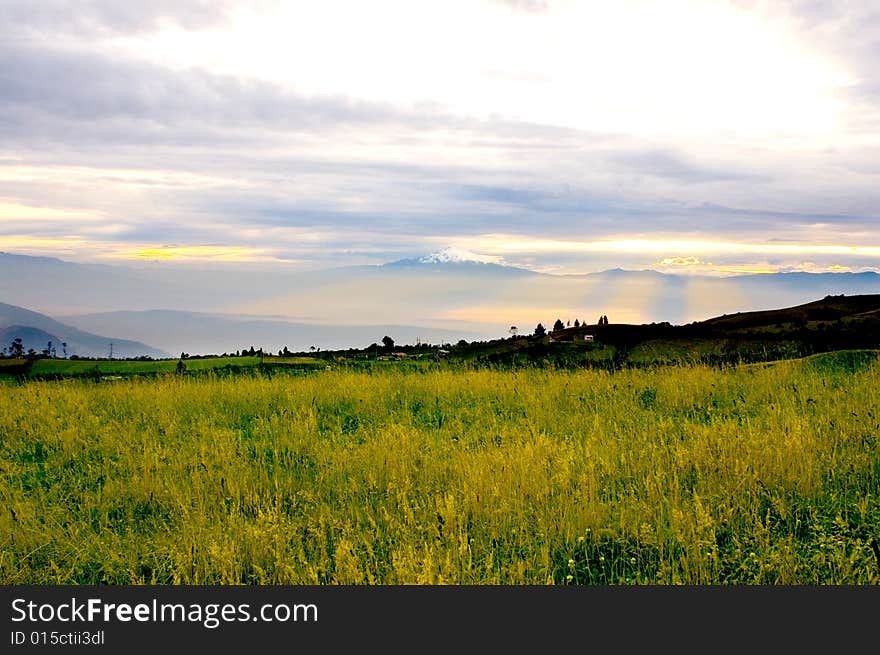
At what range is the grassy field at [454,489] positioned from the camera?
6188 mm

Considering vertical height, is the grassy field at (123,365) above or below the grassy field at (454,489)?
above

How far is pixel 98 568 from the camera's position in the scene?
6.64m

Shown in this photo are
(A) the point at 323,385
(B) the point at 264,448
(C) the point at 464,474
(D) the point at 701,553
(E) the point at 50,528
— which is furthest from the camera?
(A) the point at 323,385

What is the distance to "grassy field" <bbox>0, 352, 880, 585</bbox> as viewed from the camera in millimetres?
6188

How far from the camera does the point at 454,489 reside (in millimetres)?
7781

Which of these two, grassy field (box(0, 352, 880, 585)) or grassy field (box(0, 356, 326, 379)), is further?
grassy field (box(0, 356, 326, 379))

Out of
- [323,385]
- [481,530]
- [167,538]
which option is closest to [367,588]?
[481,530]

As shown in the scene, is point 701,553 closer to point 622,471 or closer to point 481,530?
point 481,530

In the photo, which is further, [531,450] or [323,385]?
[323,385]

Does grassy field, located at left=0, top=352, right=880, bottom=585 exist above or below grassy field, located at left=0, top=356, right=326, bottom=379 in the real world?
below

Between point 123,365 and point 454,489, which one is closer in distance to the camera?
point 454,489

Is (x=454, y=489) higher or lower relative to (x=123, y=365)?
lower

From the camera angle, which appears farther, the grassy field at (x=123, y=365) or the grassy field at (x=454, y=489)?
the grassy field at (x=123, y=365)

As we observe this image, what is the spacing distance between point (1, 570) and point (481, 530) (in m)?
4.31
